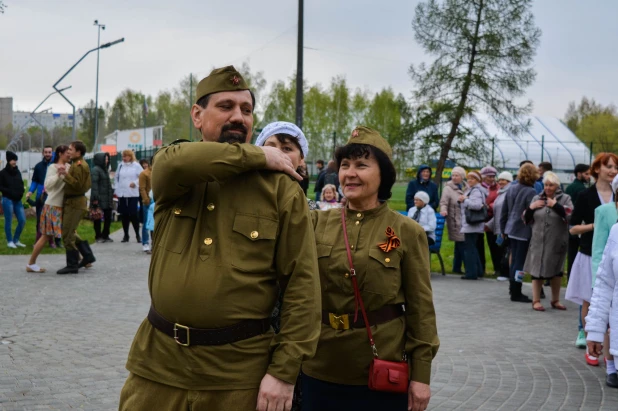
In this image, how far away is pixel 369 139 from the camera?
3867 millimetres

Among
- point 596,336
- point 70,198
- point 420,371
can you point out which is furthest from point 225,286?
point 70,198

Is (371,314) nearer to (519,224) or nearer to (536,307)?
(536,307)

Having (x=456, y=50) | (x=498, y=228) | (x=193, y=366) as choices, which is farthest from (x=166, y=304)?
(x=456, y=50)

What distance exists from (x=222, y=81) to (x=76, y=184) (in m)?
9.80

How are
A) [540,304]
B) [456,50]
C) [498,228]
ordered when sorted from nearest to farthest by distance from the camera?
[540,304] → [498,228] → [456,50]

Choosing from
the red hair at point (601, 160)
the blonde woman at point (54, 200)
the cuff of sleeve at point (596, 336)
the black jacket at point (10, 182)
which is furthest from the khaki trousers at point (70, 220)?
the cuff of sleeve at point (596, 336)

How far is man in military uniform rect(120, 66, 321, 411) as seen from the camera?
9.04 ft

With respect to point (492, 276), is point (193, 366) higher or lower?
higher

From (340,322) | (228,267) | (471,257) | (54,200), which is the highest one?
(228,267)

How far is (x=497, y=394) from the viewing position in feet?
21.7

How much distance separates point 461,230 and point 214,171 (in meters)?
12.0

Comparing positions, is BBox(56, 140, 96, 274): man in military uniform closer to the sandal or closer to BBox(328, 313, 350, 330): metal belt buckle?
the sandal

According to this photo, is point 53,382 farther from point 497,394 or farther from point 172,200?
point 172,200

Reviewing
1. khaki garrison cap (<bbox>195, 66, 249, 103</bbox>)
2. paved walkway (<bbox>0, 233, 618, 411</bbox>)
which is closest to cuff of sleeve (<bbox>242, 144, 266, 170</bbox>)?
khaki garrison cap (<bbox>195, 66, 249, 103</bbox>)
